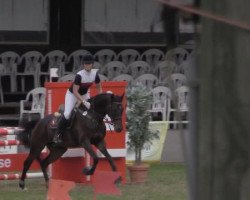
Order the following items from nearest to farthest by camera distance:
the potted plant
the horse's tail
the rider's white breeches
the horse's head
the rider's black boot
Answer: the horse's head < the rider's white breeches < the rider's black boot < the horse's tail < the potted plant

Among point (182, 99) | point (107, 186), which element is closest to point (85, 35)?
point (182, 99)

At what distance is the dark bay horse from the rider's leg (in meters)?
0.08

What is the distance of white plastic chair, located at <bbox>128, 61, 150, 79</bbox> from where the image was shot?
19906 millimetres

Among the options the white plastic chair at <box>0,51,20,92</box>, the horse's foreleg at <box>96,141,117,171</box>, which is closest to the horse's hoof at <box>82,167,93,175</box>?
the horse's foreleg at <box>96,141,117,171</box>

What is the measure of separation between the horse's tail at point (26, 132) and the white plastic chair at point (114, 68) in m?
5.49

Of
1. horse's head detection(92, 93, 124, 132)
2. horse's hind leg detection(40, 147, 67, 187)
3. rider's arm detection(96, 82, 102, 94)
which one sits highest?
rider's arm detection(96, 82, 102, 94)

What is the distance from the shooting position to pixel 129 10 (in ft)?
65.5

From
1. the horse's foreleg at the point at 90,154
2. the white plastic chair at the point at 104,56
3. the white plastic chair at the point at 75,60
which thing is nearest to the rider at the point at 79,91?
the horse's foreleg at the point at 90,154

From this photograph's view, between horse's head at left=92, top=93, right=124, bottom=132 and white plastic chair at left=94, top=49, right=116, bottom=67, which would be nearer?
horse's head at left=92, top=93, right=124, bottom=132

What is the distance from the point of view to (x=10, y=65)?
19594 millimetres

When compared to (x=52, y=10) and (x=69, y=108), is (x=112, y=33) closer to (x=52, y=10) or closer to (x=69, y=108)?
(x=52, y=10)

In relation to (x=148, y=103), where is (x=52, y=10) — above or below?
above

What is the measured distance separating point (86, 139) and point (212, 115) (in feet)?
36.8

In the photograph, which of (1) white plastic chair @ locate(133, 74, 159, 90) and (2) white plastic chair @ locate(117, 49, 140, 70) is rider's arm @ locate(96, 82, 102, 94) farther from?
(2) white plastic chair @ locate(117, 49, 140, 70)
